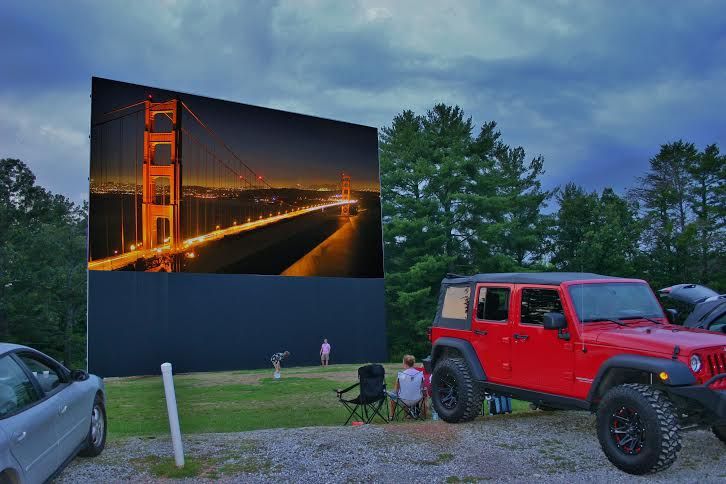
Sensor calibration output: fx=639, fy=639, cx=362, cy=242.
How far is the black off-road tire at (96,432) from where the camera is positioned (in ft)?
19.9

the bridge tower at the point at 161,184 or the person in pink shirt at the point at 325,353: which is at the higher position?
the bridge tower at the point at 161,184

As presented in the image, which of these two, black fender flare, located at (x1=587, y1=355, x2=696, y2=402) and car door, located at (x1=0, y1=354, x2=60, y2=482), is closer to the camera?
car door, located at (x1=0, y1=354, x2=60, y2=482)

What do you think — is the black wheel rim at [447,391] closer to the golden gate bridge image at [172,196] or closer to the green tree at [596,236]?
the golden gate bridge image at [172,196]

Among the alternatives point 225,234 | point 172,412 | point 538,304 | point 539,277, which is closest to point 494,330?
point 538,304

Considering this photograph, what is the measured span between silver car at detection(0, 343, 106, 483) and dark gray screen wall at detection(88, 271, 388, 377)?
1758cm

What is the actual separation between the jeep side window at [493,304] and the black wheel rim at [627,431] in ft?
6.04

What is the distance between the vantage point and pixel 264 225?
26.3 m

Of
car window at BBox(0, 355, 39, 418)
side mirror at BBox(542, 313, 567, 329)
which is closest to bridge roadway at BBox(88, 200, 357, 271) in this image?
car window at BBox(0, 355, 39, 418)

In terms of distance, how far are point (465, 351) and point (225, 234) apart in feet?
61.1

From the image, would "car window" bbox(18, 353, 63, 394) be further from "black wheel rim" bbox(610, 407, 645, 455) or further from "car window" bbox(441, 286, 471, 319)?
"black wheel rim" bbox(610, 407, 645, 455)

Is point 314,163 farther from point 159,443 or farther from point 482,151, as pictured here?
point 159,443

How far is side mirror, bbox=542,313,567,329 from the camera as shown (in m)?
6.18

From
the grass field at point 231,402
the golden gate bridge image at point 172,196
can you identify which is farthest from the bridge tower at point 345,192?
the grass field at point 231,402

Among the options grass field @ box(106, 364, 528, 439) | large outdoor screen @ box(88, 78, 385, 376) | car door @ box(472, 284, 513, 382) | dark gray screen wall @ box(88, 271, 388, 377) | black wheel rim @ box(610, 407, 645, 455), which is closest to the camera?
black wheel rim @ box(610, 407, 645, 455)
